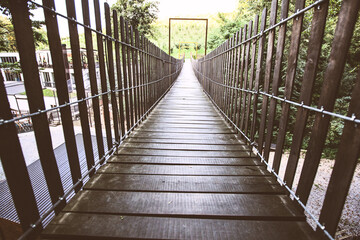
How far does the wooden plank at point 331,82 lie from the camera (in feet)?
3.77

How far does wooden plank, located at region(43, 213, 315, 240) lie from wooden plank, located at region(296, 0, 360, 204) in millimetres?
321

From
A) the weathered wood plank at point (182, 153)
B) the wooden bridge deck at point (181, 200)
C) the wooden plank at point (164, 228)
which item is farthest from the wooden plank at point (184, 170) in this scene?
the wooden plank at point (164, 228)

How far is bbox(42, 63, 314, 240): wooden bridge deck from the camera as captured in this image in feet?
4.86

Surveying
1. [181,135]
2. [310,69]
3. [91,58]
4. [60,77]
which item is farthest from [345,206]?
[60,77]

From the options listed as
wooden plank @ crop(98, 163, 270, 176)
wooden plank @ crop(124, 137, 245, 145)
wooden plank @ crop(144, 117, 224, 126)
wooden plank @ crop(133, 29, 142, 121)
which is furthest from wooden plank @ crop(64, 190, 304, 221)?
wooden plank @ crop(144, 117, 224, 126)

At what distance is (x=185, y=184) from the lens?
209 cm

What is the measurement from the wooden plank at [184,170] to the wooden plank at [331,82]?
29.5 inches

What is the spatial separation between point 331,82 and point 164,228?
154cm

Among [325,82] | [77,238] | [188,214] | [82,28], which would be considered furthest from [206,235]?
[82,28]

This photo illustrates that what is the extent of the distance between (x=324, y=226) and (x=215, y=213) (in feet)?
2.43

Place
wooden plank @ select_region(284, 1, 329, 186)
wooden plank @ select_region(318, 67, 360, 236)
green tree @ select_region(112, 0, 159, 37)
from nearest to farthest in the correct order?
wooden plank @ select_region(318, 67, 360, 236), wooden plank @ select_region(284, 1, 329, 186), green tree @ select_region(112, 0, 159, 37)

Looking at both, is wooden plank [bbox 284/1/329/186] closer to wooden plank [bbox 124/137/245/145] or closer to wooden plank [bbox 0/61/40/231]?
wooden plank [bbox 124/137/245/145]

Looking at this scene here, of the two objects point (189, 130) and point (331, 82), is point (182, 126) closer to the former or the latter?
point (189, 130)

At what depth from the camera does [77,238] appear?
1418 millimetres
